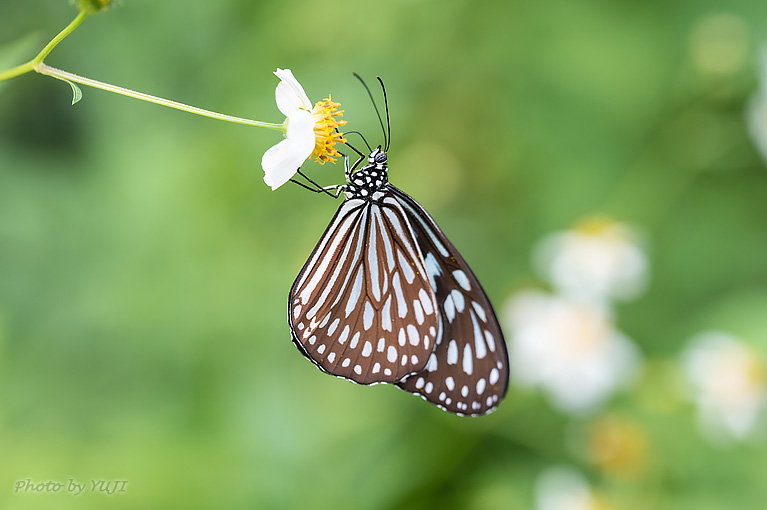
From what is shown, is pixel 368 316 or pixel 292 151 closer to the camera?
pixel 292 151

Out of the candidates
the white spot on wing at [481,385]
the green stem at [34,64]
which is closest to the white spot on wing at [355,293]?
the white spot on wing at [481,385]

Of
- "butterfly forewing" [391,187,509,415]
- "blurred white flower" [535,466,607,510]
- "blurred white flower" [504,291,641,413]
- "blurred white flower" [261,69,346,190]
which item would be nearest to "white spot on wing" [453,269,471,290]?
"butterfly forewing" [391,187,509,415]

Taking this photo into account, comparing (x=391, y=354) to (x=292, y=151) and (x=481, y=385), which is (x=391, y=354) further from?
(x=292, y=151)

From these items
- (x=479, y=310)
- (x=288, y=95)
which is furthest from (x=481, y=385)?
(x=288, y=95)

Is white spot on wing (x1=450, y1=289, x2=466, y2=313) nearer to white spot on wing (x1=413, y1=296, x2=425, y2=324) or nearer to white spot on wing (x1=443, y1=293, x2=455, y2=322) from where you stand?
white spot on wing (x1=443, y1=293, x2=455, y2=322)

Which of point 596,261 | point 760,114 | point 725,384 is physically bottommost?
point 725,384
